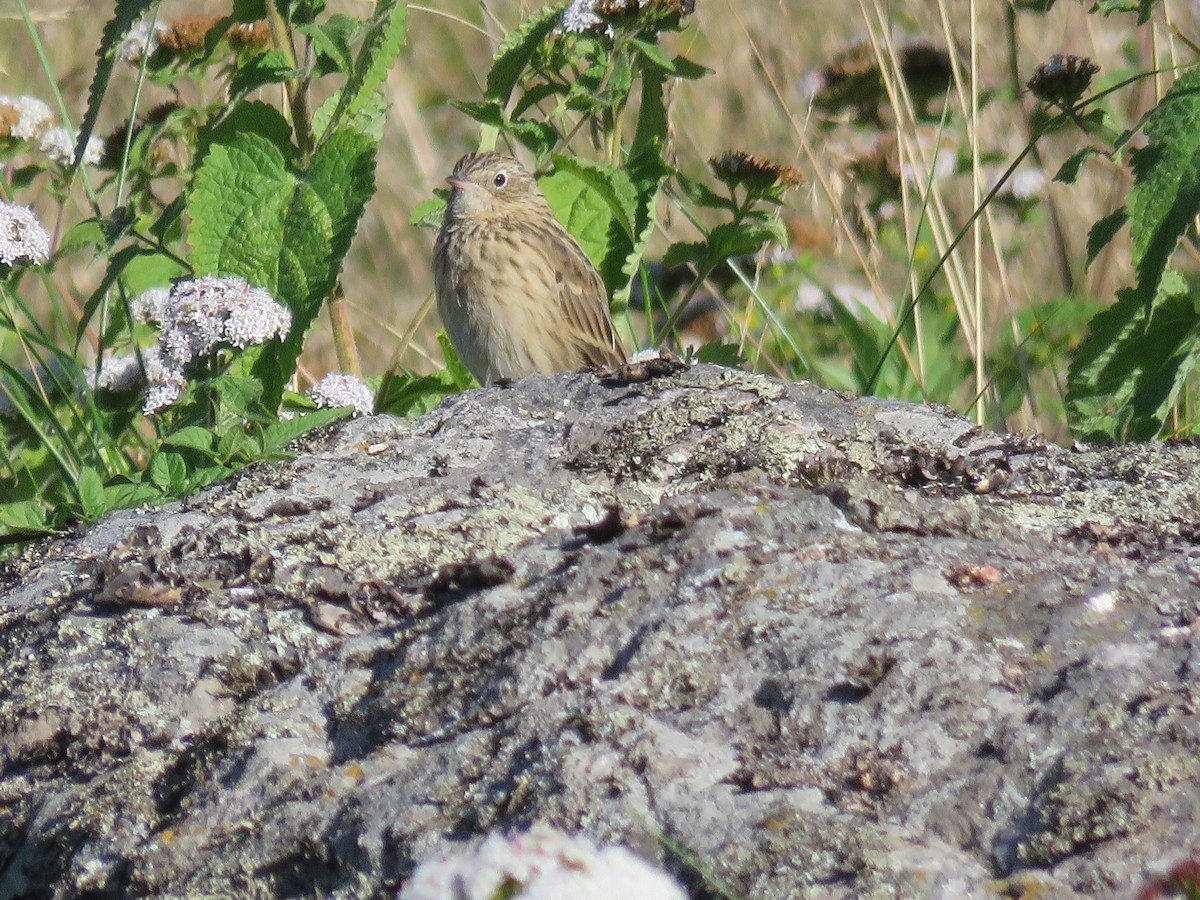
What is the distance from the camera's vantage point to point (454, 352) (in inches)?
222

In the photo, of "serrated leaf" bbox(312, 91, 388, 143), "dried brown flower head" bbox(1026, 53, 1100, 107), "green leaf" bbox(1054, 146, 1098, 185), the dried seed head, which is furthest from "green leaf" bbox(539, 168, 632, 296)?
"green leaf" bbox(1054, 146, 1098, 185)

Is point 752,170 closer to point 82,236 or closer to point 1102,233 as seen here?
point 1102,233

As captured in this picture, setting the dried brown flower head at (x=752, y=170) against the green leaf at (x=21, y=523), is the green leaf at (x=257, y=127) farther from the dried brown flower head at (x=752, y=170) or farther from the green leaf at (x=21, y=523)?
the dried brown flower head at (x=752, y=170)

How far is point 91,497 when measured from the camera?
11.1 feet

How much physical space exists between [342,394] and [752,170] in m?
1.72

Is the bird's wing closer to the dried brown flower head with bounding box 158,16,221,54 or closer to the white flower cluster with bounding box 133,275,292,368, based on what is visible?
the dried brown flower head with bounding box 158,16,221,54

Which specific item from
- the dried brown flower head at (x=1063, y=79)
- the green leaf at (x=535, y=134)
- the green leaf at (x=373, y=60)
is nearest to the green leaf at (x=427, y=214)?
the green leaf at (x=535, y=134)

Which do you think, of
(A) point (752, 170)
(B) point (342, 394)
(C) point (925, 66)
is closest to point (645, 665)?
(B) point (342, 394)

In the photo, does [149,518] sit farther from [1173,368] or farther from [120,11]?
[1173,368]

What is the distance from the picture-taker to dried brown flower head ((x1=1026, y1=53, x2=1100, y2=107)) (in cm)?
435

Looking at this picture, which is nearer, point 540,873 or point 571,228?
point 540,873

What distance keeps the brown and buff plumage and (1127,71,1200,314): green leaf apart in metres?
2.37

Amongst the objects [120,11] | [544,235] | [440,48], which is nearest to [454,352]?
[544,235]

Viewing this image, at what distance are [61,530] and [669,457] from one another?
4.60 feet
